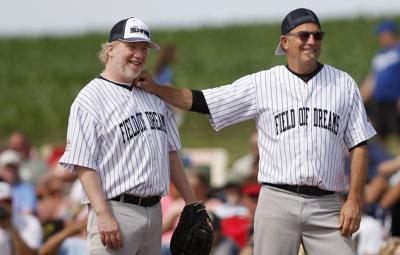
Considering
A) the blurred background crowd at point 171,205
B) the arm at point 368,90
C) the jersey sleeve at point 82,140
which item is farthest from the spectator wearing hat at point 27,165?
the jersey sleeve at point 82,140

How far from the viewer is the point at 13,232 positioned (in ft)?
30.1

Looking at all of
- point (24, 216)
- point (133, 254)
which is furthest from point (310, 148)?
point (24, 216)

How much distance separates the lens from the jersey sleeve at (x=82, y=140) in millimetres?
7219

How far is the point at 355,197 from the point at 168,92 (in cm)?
136

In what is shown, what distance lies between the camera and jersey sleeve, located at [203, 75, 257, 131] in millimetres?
7629

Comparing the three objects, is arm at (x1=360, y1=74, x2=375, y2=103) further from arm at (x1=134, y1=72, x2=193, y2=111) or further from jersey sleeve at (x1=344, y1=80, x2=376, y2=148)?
arm at (x1=134, y1=72, x2=193, y2=111)

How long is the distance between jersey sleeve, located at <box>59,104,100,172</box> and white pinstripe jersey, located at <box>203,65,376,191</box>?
85 centimetres

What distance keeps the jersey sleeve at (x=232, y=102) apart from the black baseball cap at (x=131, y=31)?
1.81ft

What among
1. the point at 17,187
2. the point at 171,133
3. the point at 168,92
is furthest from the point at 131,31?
the point at 17,187

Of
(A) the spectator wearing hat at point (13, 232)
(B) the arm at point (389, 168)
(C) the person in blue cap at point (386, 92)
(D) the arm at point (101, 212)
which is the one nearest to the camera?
(D) the arm at point (101, 212)

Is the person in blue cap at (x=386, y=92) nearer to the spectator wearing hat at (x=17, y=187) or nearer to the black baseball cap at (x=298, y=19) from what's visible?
the spectator wearing hat at (x=17, y=187)

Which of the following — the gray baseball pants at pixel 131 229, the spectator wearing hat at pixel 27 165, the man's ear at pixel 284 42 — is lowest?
the spectator wearing hat at pixel 27 165

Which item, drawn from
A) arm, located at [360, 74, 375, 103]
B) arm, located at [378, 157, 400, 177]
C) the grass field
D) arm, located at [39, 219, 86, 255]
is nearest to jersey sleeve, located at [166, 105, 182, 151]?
arm, located at [39, 219, 86, 255]

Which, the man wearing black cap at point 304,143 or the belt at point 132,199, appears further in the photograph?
the man wearing black cap at point 304,143
